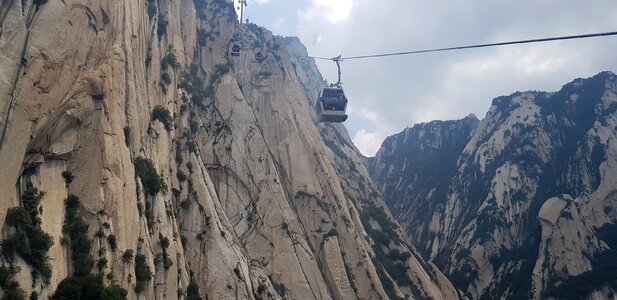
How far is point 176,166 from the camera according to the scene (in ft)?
177

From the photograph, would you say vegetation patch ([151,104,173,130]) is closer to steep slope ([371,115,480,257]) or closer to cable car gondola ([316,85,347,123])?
cable car gondola ([316,85,347,123])

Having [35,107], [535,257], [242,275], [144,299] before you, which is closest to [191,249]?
[242,275]

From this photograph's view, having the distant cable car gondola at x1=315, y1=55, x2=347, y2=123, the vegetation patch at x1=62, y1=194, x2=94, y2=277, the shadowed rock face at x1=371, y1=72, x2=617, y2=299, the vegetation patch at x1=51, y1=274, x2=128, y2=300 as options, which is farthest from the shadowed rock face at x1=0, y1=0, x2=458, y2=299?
the shadowed rock face at x1=371, y1=72, x2=617, y2=299

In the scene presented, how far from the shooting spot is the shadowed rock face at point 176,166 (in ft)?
112

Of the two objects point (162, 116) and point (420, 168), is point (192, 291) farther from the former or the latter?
point (420, 168)

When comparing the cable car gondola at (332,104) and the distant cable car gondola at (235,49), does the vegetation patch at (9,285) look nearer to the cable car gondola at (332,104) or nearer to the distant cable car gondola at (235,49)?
the cable car gondola at (332,104)

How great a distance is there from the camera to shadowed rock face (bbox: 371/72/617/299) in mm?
90062

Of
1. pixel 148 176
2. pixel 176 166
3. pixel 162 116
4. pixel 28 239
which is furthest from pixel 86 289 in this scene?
pixel 162 116

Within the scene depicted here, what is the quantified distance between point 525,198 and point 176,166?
78224 millimetres

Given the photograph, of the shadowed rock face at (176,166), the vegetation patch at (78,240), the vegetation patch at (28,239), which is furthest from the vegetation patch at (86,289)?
the vegetation patch at (28,239)

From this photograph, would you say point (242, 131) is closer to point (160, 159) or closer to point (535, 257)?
point (160, 159)

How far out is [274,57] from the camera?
89000 mm

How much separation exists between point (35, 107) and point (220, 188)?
2944 centimetres

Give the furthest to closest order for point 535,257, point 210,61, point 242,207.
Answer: point 535,257
point 210,61
point 242,207
